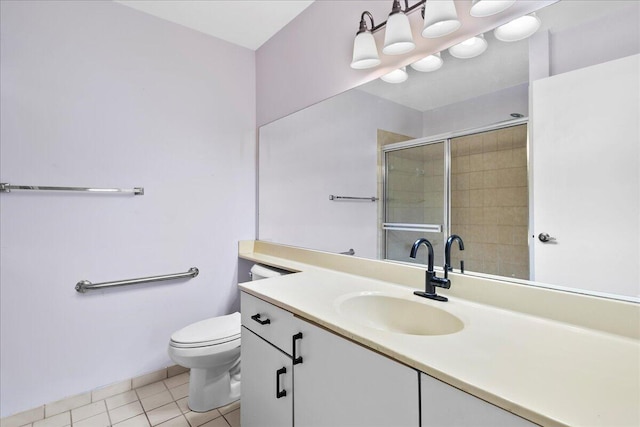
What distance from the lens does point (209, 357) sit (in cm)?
156

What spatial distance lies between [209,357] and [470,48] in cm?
183

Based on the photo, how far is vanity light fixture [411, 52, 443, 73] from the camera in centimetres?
127

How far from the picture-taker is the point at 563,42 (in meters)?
0.94

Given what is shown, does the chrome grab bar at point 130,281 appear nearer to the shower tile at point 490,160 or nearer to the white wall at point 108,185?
the white wall at point 108,185

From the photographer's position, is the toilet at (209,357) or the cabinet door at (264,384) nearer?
the cabinet door at (264,384)

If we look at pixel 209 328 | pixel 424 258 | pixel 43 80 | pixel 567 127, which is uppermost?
pixel 43 80

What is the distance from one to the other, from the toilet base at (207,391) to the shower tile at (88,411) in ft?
1.59

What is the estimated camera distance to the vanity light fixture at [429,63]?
1.27m

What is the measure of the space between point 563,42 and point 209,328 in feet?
6.36

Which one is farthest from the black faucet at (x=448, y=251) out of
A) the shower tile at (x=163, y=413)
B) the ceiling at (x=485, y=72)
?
the shower tile at (x=163, y=413)

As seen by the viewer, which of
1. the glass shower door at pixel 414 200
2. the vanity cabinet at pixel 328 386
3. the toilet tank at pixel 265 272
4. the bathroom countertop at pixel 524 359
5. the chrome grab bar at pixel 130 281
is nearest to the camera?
the bathroom countertop at pixel 524 359

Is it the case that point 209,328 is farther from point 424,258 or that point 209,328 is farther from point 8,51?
point 8,51

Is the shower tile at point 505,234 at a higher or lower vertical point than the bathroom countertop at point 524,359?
higher

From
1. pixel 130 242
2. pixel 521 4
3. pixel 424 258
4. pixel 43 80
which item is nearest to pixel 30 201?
pixel 130 242
